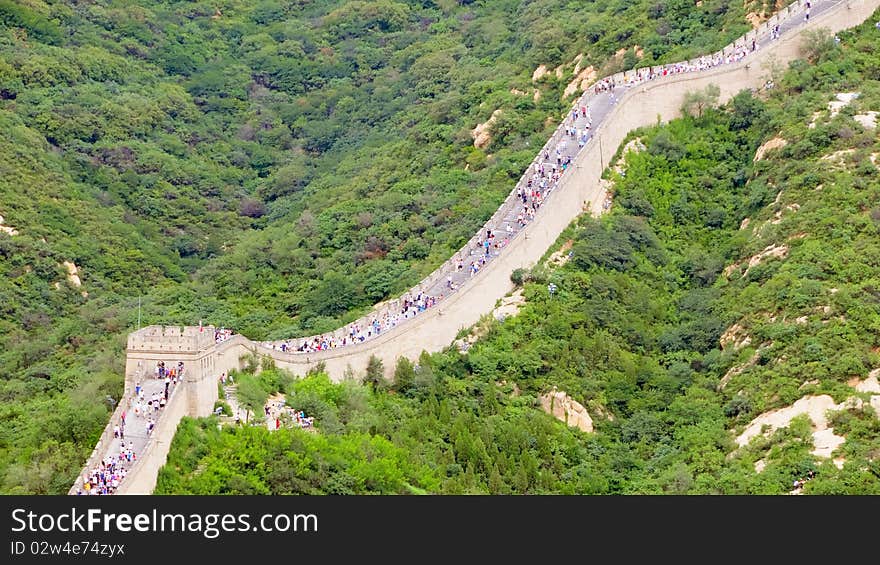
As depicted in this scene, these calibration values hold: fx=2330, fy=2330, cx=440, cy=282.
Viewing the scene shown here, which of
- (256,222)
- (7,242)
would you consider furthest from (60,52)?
(7,242)

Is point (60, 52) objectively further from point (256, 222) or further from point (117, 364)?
point (117, 364)

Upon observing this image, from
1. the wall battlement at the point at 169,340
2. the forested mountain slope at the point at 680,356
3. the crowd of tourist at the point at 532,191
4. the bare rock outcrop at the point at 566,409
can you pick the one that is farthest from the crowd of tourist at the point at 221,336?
the bare rock outcrop at the point at 566,409

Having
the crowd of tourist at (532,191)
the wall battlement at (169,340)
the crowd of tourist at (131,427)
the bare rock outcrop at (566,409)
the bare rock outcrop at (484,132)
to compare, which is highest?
the bare rock outcrop at (484,132)

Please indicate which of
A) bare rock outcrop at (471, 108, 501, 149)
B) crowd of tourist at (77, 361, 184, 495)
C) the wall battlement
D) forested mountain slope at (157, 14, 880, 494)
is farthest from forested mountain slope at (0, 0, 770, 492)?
forested mountain slope at (157, 14, 880, 494)

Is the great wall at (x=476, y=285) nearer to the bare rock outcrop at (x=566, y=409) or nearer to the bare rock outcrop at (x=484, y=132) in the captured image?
the bare rock outcrop at (x=566, y=409)

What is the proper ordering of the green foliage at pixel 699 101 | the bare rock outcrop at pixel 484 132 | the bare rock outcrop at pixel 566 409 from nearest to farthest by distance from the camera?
the bare rock outcrop at pixel 566 409, the green foliage at pixel 699 101, the bare rock outcrop at pixel 484 132

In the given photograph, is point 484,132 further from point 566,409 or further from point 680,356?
point 566,409

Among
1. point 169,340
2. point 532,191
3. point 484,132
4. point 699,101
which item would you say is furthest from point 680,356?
point 484,132
